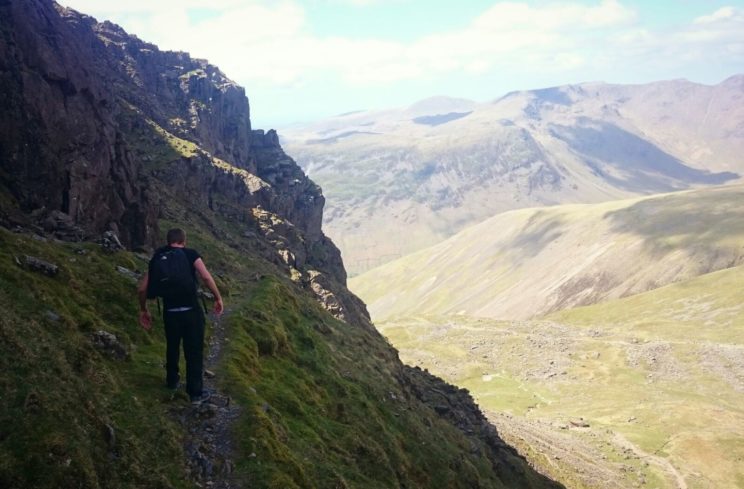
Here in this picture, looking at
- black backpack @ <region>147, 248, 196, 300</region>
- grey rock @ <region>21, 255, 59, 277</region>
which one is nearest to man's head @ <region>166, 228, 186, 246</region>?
black backpack @ <region>147, 248, 196, 300</region>

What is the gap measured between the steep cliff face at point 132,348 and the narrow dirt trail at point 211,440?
0.71 metres

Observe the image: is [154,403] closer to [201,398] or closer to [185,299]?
[201,398]

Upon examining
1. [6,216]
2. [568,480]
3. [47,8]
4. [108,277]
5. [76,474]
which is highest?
[47,8]

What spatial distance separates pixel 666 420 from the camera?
153250 millimetres

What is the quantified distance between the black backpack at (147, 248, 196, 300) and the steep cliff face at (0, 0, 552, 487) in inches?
164

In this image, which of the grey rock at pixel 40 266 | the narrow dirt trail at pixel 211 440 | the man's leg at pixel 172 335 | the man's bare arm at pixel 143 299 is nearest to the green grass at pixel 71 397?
the grey rock at pixel 40 266

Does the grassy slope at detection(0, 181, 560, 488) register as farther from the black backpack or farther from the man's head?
the man's head

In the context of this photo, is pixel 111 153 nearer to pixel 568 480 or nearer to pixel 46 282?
pixel 46 282

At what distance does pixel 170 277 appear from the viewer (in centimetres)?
2041

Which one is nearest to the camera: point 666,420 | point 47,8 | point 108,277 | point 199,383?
point 199,383

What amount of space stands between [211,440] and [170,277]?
23.2 feet

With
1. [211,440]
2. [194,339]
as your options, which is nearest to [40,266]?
[194,339]

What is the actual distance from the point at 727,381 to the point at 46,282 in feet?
716

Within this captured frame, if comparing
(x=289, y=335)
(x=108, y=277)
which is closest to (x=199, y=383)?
(x=108, y=277)
